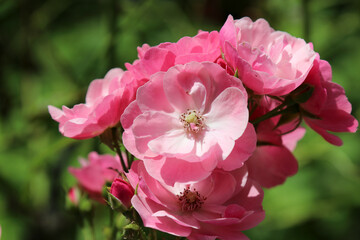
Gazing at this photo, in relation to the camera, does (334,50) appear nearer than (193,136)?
No

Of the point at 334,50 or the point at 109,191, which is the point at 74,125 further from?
the point at 334,50

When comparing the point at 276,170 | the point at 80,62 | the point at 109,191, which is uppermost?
the point at 109,191

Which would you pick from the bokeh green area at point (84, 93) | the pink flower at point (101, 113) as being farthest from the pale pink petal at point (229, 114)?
the bokeh green area at point (84, 93)

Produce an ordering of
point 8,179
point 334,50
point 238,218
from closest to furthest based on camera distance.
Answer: point 238,218, point 8,179, point 334,50

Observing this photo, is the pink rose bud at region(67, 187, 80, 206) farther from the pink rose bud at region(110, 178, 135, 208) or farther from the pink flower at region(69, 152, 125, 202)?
the pink rose bud at region(110, 178, 135, 208)

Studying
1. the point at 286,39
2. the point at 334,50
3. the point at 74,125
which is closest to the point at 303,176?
the point at 334,50

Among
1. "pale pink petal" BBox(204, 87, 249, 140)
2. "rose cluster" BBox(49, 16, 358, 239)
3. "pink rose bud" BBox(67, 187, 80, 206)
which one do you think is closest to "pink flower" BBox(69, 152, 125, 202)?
"pink rose bud" BBox(67, 187, 80, 206)
